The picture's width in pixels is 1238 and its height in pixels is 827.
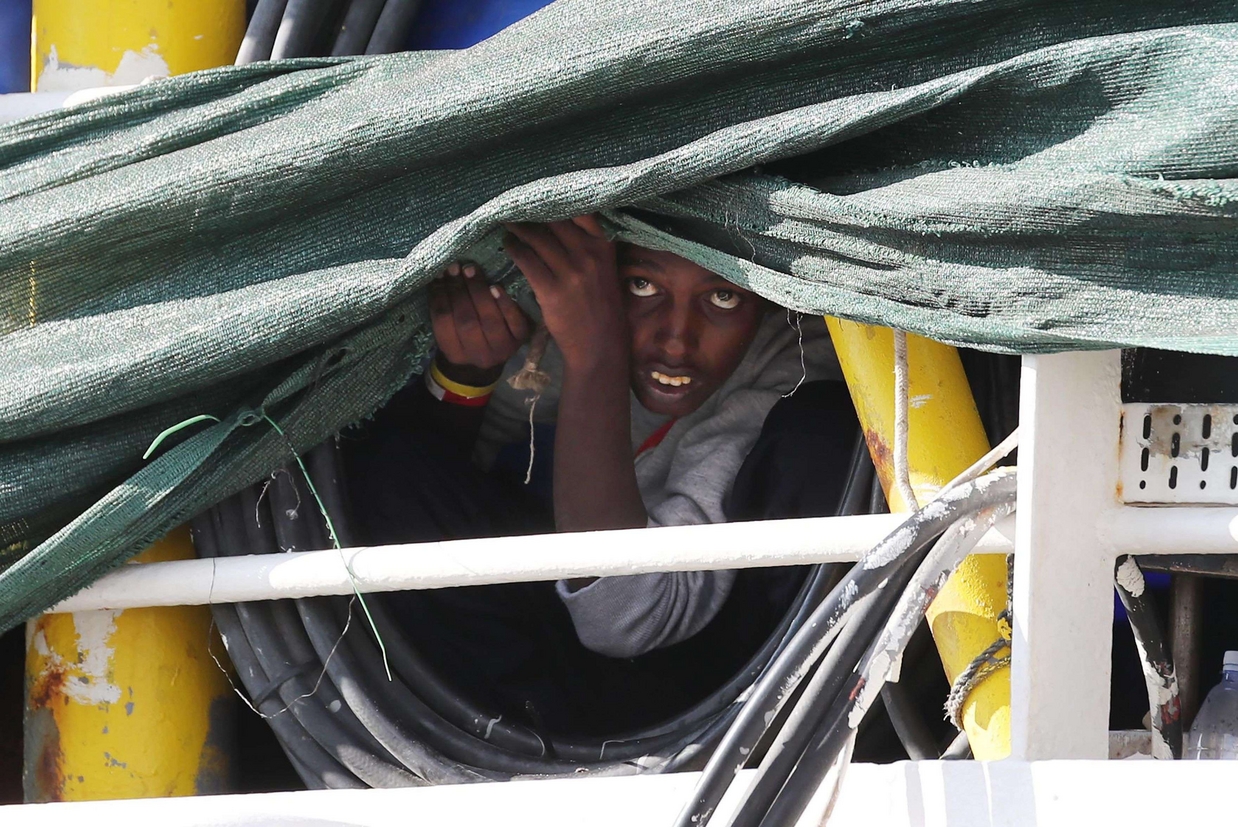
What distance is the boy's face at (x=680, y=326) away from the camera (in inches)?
50.2

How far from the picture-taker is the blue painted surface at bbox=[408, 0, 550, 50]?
1.41 m

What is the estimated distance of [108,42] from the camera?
1.28 metres

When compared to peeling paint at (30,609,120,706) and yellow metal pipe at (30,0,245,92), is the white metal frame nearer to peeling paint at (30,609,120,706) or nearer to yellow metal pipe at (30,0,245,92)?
peeling paint at (30,609,120,706)

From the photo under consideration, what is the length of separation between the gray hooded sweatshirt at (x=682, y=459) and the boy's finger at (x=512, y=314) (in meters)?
0.18

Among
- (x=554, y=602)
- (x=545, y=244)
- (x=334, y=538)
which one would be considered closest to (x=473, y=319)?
(x=545, y=244)

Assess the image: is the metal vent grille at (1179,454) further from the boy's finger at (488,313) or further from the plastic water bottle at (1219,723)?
the boy's finger at (488,313)

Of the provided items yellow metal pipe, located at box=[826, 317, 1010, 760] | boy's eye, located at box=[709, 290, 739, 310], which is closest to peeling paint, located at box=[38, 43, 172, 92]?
boy's eye, located at box=[709, 290, 739, 310]

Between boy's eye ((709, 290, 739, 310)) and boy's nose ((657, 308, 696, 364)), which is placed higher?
boy's eye ((709, 290, 739, 310))

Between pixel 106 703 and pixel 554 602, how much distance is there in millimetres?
479

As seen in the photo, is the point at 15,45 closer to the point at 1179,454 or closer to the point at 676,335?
the point at 676,335

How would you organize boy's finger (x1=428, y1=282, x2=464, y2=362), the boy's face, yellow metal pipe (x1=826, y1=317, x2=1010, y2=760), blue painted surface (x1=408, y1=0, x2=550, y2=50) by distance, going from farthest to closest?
blue painted surface (x1=408, y1=0, x2=550, y2=50) → the boy's face → boy's finger (x1=428, y1=282, x2=464, y2=362) → yellow metal pipe (x1=826, y1=317, x2=1010, y2=760)

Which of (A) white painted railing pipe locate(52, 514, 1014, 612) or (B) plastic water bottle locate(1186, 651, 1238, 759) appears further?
(B) plastic water bottle locate(1186, 651, 1238, 759)

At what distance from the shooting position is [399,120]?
1005 millimetres

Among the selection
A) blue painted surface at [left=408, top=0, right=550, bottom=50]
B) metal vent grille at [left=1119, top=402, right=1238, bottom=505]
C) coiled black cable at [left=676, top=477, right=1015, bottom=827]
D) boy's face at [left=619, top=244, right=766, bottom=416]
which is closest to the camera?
coiled black cable at [left=676, top=477, right=1015, bottom=827]
